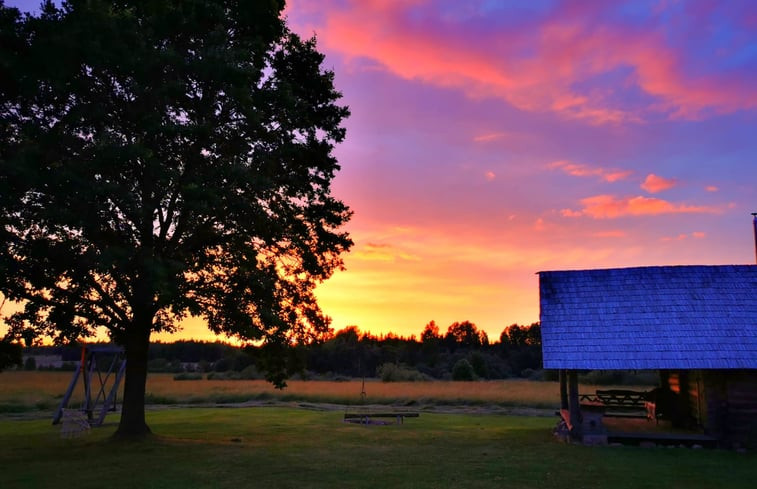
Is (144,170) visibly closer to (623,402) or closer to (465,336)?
(623,402)

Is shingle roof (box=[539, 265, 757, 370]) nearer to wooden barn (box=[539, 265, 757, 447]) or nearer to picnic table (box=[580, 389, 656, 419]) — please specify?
wooden barn (box=[539, 265, 757, 447])

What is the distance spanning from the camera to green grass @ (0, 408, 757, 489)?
14039 millimetres

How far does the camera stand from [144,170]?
18.9 metres

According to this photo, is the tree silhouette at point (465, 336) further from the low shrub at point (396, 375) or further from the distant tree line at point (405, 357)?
the low shrub at point (396, 375)

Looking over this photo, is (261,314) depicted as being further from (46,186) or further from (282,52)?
(282,52)

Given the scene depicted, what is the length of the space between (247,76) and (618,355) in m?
14.9

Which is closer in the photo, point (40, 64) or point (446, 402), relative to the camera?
point (40, 64)

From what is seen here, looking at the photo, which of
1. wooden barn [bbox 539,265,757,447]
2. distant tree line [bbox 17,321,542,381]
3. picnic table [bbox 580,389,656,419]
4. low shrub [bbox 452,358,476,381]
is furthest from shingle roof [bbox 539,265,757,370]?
low shrub [bbox 452,358,476,381]

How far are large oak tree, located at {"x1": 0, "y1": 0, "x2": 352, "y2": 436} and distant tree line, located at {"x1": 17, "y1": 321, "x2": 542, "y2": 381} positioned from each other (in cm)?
3081

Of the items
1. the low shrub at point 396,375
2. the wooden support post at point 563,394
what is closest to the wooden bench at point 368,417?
the wooden support post at point 563,394

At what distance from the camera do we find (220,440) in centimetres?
2223

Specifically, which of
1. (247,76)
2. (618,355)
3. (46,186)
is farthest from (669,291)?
(46,186)

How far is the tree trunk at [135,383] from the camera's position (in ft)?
69.7

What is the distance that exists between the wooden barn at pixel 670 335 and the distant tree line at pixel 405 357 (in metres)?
31.2
